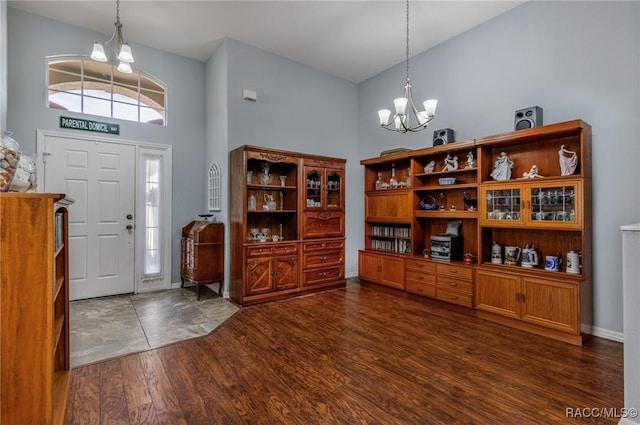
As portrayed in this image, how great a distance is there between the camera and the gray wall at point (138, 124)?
156 inches

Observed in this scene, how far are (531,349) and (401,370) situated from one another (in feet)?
4.62

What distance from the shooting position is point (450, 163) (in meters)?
4.50

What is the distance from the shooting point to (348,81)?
619 cm

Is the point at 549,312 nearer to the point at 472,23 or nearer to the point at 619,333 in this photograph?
the point at 619,333

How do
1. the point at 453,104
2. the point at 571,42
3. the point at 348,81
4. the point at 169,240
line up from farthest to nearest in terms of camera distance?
the point at 348,81 < the point at 169,240 < the point at 453,104 < the point at 571,42

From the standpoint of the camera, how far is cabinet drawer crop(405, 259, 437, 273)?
14.1 ft

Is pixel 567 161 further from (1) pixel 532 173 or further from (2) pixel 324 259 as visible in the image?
(2) pixel 324 259

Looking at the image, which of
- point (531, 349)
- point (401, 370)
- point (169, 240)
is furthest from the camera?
point (169, 240)

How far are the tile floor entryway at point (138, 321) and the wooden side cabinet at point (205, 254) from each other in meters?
0.31

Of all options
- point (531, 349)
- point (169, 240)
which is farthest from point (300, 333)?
point (169, 240)

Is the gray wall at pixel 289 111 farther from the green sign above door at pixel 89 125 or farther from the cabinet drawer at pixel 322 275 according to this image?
the green sign above door at pixel 89 125

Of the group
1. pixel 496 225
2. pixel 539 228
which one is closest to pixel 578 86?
pixel 539 228

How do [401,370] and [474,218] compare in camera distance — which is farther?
[474,218]

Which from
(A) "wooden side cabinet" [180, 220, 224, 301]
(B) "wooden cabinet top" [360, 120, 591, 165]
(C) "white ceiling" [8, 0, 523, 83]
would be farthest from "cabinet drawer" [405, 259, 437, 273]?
(C) "white ceiling" [8, 0, 523, 83]
